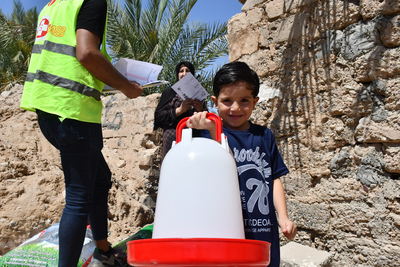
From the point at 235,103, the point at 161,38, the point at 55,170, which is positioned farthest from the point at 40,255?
the point at 161,38

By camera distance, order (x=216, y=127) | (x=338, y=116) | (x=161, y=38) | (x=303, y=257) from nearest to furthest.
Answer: (x=216, y=127)
(x=303, y=257)
(x=338, y=116)
(x=161, y=38)

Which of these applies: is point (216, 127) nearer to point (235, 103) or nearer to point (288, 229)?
point (235, 103)

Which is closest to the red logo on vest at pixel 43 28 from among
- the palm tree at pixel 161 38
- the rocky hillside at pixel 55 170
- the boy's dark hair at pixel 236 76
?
the boy's dark hair at pixel 236 76

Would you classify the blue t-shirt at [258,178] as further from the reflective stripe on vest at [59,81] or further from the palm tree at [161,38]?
the palm tree at [161,38]

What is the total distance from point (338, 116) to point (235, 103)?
34.2 inches

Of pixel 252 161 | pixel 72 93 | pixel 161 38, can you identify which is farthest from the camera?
pixel 161 38

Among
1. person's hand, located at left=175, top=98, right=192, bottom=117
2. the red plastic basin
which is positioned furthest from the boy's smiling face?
person's hand, located at left=175, top=98, right=192, bottom=117

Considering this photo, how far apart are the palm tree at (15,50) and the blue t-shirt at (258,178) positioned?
8.51 m

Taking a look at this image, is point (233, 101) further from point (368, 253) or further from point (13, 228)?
point (13, 228)

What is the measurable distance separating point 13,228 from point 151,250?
2.20 metres

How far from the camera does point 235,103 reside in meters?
1.28

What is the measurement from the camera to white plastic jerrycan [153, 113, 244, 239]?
0.70m

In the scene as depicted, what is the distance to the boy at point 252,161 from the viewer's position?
3.84 feet

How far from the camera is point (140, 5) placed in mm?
7363
